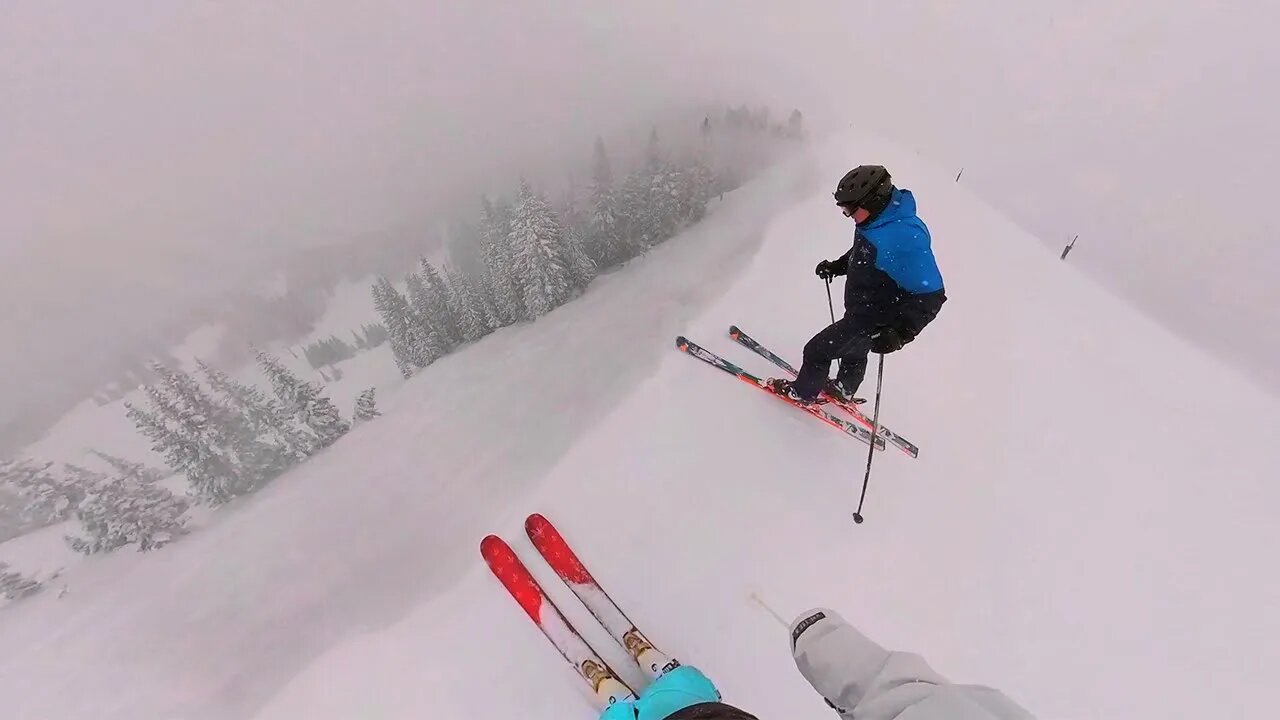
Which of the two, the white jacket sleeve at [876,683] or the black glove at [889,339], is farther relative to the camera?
the black glove at [889,339]

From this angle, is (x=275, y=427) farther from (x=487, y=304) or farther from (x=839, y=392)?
(x=839, y=392)

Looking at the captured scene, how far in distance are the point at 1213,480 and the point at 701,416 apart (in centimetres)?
912

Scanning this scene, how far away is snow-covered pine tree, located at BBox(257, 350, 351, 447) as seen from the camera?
56.8 feet

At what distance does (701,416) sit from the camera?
7031mm

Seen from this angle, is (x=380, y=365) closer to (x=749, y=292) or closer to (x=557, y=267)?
(x=557, y=267)

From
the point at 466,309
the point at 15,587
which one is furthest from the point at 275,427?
the point at 15,587

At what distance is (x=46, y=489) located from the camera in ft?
68.5

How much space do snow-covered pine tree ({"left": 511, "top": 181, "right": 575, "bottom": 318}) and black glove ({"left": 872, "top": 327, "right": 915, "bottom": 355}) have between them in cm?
1406

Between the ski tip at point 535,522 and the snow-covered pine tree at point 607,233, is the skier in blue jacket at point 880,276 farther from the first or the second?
the snow-covered pine tree at point 607,233

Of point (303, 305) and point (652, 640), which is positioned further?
point (303, 305)

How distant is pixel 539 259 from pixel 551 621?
1558 centimetres

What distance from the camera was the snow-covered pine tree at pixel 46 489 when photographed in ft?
65.2

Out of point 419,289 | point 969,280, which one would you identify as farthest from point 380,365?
point 969,280

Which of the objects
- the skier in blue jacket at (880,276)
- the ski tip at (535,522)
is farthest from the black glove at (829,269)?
the ski tip at (535,522)
